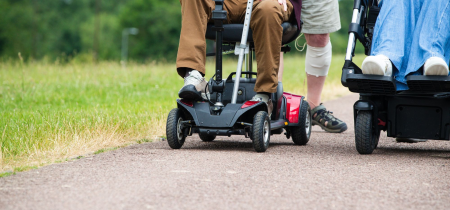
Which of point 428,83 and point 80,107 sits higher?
point 428,83

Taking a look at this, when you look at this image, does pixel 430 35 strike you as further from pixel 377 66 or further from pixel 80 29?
pixel 80 29

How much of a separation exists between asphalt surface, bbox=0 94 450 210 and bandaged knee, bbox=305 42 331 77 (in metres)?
1.51

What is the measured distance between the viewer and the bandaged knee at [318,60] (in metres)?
5.30

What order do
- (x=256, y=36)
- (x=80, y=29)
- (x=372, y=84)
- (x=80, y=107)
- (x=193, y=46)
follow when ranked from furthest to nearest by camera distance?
(x=80, y=29)
(x=80, y=107)
(x=256, y=36)
(x=193, y=46)
(x=372, y=84)

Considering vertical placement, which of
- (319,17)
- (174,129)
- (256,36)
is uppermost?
(319,17)

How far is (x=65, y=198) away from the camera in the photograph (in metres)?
2.36

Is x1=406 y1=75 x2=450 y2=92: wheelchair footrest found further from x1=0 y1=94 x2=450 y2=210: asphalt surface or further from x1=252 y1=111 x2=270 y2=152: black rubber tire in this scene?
x1=252 y1=111 x2=270 y2=152: black rubber tire

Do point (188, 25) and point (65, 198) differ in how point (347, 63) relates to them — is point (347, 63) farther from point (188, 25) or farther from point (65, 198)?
point (65, 198)

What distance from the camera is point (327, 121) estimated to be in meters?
5.06

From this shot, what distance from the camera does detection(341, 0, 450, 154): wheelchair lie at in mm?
3441

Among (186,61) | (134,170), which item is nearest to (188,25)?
(186,61)

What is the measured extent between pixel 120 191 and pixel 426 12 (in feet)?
7.58

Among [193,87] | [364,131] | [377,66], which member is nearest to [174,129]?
[193,87]

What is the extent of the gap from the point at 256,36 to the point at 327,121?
5.02ft
